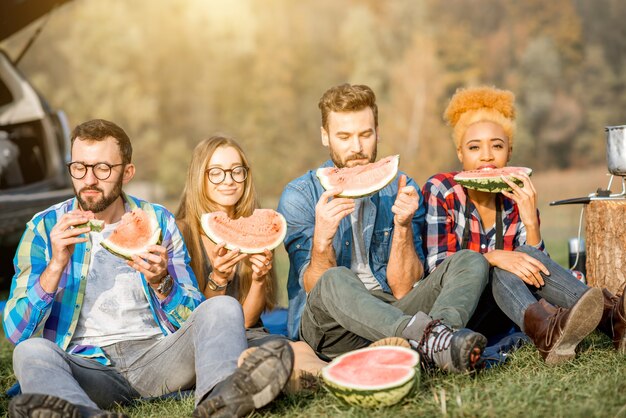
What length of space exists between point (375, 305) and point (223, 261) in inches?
35.2

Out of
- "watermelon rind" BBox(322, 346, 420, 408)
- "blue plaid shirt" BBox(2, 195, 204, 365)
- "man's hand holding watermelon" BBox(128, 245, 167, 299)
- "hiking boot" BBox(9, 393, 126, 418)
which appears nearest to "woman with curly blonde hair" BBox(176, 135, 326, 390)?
"blue plaid shirt" BBox(2, 195, 204, 365)

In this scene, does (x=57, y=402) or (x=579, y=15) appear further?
(x=579, y=15)

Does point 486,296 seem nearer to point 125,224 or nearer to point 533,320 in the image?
point 533,320

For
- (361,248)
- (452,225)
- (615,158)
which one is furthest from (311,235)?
(615,158)

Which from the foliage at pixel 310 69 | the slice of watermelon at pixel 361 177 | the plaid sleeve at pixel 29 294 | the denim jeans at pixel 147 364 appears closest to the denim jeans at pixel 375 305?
the slice of watermelon at pixel 361 177

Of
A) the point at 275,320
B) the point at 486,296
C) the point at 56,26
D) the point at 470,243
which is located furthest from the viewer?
the point at 56,26

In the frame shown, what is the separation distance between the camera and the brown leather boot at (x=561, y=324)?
378 centimetres

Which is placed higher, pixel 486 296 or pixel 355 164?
pixel 355 164

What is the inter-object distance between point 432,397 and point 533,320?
998 millimetres

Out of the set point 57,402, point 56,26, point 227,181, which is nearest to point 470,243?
point 227,181

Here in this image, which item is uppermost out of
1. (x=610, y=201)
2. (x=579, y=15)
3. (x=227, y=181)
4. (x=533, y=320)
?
(x=579, y=15)

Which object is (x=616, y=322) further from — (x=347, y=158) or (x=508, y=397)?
(x=347, y=158)

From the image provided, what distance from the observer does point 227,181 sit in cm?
464

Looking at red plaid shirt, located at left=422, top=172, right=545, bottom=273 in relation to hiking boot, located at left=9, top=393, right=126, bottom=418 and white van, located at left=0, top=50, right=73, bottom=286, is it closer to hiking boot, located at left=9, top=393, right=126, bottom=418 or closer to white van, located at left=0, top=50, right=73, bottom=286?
hiking boot, located at left=9, top=393, right=126, bottom=418
